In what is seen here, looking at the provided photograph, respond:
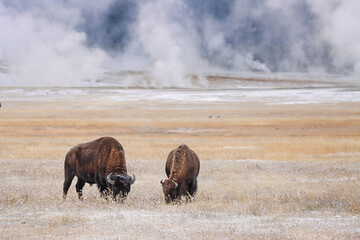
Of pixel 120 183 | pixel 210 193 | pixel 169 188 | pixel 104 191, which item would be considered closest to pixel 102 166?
pixel 104 191

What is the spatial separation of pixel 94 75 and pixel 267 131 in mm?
139153

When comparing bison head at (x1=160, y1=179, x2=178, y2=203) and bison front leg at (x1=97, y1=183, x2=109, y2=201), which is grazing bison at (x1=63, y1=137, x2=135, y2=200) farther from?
bison head at (x1=160, y1=179, x2=178, y2=203)

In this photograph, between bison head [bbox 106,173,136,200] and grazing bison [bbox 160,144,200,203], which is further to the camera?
grazing bison [bbox 160,144,200,203]

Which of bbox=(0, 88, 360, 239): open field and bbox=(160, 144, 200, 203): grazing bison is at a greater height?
bbox=(160, 144, 200, 203): grazing bison

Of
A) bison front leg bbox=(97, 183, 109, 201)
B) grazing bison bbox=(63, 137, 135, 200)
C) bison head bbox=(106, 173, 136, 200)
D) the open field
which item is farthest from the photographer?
bison front leg bbox=(97, 183, 109, 201)

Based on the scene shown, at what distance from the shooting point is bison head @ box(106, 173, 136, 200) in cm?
1102

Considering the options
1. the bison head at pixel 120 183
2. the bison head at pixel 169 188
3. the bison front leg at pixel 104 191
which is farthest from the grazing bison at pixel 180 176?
the bison front leg at pixel 104 191

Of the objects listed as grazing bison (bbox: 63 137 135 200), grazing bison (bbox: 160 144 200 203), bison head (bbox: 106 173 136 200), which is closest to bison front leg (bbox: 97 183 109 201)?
grazing bison (bbox: 63 137 135 200)

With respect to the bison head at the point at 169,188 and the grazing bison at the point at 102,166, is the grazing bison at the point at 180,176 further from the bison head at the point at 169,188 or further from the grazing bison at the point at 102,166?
the grazing bison at the point at 102,166

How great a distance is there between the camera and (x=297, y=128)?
1449 inches

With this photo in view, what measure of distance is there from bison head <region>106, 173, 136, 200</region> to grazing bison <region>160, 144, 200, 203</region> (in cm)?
77

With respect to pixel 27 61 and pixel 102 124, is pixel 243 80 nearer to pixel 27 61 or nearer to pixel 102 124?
pixel 27 61

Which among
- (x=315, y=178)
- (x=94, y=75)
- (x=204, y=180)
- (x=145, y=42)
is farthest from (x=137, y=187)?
(x=145, y=42)

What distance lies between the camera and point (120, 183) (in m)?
11.1
